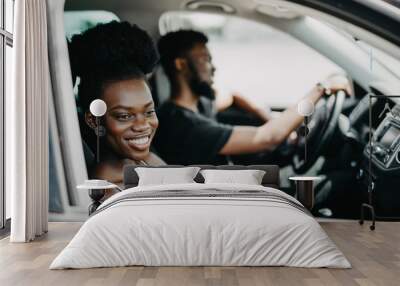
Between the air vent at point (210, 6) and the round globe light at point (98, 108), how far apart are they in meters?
1.84

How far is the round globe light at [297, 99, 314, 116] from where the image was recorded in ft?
25.1

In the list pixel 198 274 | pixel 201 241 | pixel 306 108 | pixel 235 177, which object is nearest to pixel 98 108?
pixel 235 177

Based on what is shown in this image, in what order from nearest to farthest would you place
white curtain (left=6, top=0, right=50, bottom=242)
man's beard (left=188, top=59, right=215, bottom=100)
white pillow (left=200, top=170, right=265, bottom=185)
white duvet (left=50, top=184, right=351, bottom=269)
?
white duvet (left=50, top=184, right=351, bottom=269) < white curtain (left=6, top=0, right=50, bottom=242) < white pillow (left=200, top=170, right=265, bottom=185) < man's beard (left=188, top=59, right=215, bottom=100)

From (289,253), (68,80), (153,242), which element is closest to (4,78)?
(68,80)

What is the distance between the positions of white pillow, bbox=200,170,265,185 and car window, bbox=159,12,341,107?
142 centimetres

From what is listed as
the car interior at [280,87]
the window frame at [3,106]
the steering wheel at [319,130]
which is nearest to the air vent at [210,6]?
the car interior at [280,87]

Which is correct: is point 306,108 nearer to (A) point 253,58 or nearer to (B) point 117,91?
(A) point 253,58

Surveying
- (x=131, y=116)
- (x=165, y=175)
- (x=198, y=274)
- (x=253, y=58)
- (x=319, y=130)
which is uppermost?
(x=253, y=58)

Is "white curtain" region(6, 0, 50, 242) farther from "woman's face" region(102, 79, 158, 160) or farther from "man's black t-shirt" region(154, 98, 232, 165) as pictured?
"man's black t-shirt" region(154, 98, 232, 165)

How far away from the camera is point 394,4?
25.6ft

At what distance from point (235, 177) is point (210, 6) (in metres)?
2.59

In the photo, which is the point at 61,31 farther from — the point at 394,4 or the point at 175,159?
the point at 394,4

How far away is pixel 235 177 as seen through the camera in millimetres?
6934

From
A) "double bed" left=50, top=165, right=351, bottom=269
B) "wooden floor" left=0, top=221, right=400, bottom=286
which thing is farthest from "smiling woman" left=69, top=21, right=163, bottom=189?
"double bed" left=50, top=165, right=351, bottom=269
